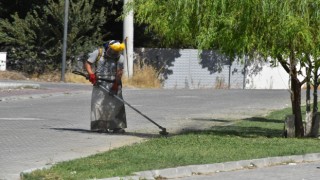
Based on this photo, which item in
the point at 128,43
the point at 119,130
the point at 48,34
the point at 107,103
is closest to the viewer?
the point at 107,103

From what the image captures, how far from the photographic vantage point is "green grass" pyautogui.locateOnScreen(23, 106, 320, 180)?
37.0 feet

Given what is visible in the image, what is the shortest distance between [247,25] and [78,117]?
7275 mm

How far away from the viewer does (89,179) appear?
1055cm

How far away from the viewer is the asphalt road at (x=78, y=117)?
13695 millimetres

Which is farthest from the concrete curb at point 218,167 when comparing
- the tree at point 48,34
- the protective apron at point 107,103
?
the tree at point 48,34

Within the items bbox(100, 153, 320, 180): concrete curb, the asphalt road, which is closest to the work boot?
the asphalt road

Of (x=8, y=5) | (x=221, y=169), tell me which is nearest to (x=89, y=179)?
(x=221, y=169)

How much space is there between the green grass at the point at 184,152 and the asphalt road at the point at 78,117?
66cm

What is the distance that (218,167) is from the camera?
12.4 metres

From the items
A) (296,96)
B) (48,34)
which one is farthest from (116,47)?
(48,34)

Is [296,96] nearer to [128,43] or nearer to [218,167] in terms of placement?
[218,167]

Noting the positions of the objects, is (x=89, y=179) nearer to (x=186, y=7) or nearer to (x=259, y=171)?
(x=259, y=171)

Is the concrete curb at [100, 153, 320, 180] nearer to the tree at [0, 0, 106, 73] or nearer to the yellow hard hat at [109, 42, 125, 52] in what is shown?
the yellow hard hat at [109, 42, 125, 52]

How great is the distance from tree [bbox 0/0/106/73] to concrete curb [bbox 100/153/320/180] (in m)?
26.6
